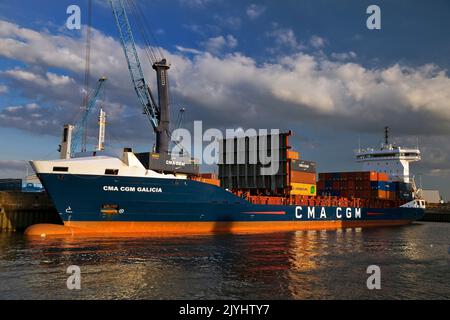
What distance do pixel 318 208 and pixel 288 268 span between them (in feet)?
91.7

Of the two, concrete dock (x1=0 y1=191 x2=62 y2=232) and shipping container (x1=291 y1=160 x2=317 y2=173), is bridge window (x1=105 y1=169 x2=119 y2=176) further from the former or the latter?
shipping container (x1=291 y1=160 x2=317 y2=173)

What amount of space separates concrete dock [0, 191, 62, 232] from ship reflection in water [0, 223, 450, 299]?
8.19 metres

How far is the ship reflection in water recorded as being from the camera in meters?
14.5

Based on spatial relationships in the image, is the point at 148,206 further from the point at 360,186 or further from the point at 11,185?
the point at 360,186

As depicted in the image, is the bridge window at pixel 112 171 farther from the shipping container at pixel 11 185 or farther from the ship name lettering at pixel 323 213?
the ship name lettering at pixel 323 213

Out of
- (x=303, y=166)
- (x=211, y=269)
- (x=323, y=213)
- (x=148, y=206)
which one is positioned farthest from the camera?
(x=323, y=213)

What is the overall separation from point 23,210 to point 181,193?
1623 cm

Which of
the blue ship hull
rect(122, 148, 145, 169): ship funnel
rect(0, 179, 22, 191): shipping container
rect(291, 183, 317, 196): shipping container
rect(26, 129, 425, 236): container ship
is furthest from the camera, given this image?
rect(0, 179, 22, 191): shipping container

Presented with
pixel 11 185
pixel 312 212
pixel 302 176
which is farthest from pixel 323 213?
pixel 11 185

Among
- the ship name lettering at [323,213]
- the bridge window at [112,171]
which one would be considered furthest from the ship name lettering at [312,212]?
the bridge window at [112,171]

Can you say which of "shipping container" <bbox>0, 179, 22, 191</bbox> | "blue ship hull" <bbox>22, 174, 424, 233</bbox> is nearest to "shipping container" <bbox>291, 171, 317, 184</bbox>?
"blue ship hull" <bbox>22, 174, 424, 233</bbox>

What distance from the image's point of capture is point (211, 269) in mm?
18547

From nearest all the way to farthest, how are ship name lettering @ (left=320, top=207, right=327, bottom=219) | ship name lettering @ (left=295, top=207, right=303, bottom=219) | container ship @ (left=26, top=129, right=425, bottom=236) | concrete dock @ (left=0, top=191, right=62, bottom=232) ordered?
container ship @ (left=26, top=129, right=425, bottom=236), concrete dock @ (left=0, top=191, right=62, bottom=232), ship name lettering @ (left=295, top=207, right=303, bottom=219), ship name lettering @ (left=320, top=207, right=327, bottom=219)
